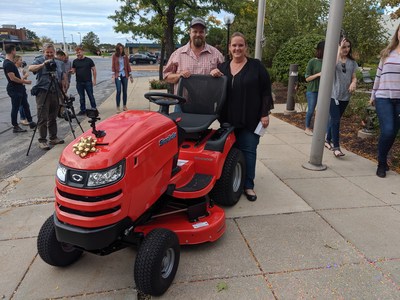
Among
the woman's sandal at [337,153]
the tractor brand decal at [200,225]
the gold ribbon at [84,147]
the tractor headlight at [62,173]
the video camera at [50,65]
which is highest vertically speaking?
the video camera at [50,65]

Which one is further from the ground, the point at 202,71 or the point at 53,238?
the point at 202,71

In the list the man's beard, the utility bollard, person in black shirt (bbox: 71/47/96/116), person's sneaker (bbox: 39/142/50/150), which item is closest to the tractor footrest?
the man's beard

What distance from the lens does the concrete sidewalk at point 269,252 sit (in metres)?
2.42

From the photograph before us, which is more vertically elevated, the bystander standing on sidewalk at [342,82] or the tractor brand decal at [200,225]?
the bystander standing on sidewalk at [342,82]

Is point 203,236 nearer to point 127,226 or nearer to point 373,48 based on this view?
point 127,226

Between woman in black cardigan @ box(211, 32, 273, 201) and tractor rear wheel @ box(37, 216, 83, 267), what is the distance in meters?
2.08

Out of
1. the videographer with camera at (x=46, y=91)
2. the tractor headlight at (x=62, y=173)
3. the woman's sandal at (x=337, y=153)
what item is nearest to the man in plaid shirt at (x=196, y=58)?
the tractor headlight at (x=62, y=173)

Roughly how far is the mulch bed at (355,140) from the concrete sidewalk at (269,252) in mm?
982

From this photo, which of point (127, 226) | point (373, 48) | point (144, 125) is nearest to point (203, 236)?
point (127, 226)

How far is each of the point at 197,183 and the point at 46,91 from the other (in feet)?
13.5

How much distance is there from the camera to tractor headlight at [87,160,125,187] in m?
2.06

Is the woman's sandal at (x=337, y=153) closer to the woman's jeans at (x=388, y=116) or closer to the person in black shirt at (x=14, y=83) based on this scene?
the woman's jeans at (x=388, y=116)

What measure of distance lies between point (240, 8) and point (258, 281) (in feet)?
33.2

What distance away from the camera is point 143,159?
7.49 ft
